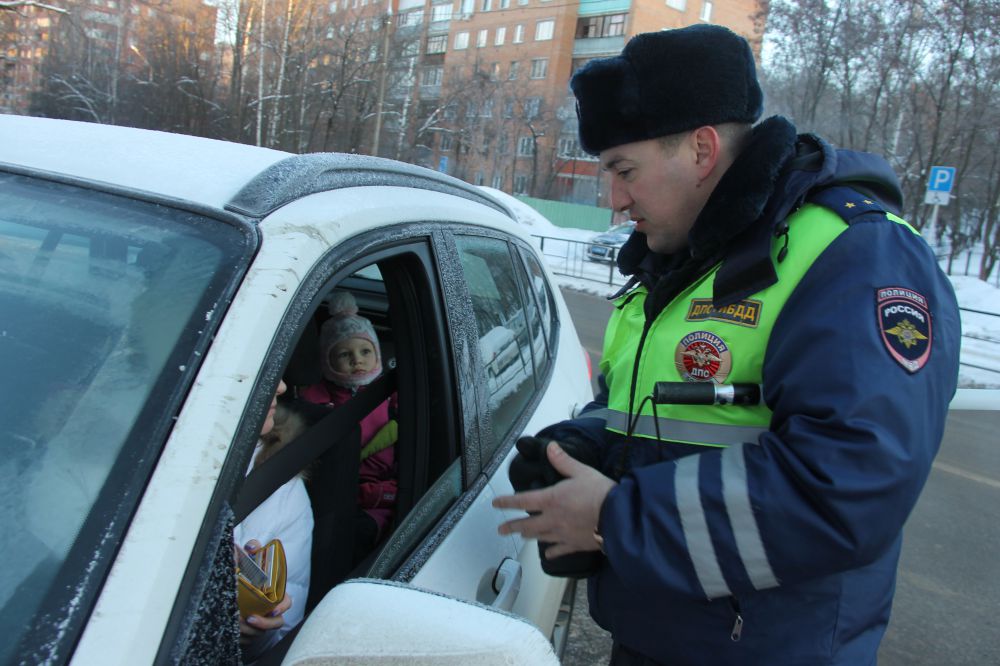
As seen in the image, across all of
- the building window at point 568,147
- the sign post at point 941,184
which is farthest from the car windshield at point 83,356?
the building window at point 568,147

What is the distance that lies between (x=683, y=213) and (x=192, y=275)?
0.94 m

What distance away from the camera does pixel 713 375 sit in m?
1.36

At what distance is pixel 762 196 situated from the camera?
1.36m

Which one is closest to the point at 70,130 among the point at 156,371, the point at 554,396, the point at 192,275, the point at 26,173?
the point at 26,173

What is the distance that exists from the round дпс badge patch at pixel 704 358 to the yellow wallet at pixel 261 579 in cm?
86

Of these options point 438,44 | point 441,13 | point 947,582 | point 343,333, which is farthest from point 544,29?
point 343,333

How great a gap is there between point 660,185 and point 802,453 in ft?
2.04

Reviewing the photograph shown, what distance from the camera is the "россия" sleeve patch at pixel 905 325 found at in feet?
3.76

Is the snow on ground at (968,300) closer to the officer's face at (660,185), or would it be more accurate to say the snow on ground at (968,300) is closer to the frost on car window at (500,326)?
the frost on car window at (500,326)

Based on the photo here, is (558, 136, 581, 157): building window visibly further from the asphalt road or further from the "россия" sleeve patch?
the "россия" sleeve patch

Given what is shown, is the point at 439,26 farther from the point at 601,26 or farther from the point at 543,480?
the point at 543,480

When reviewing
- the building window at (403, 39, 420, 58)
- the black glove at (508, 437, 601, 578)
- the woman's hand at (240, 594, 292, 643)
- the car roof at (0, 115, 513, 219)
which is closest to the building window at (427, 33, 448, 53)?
the building window at (403, 39, 420, 58)

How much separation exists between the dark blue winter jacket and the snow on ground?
552 centimetres

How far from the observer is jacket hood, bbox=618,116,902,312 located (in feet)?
4.41
